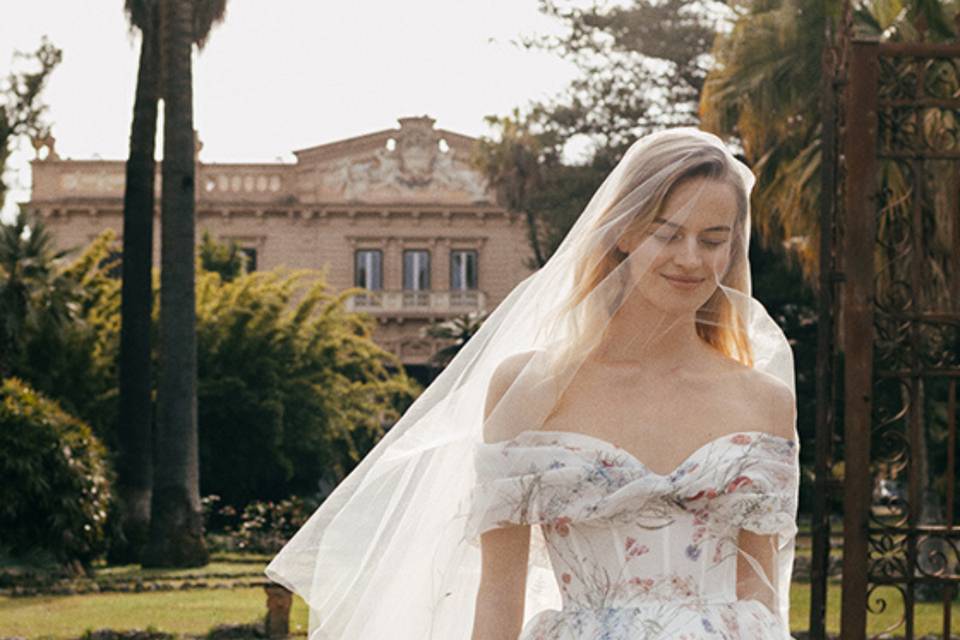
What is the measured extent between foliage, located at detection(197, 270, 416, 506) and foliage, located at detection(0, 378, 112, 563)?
10.5 meters

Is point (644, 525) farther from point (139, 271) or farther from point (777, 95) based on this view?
point (139, 271)

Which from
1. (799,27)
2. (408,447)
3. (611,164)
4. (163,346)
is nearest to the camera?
(408,447)

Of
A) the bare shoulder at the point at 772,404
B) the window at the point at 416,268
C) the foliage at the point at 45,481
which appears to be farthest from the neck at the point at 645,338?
the window at the point at 416,268

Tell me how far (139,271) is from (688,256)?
778 inches

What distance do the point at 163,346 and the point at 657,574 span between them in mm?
17795

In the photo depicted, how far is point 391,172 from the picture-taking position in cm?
5141

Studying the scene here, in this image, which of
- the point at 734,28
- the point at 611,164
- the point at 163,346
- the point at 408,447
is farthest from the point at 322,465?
the point at 408,447

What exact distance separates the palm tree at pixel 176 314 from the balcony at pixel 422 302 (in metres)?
30.2

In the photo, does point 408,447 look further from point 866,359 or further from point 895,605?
point 895,605

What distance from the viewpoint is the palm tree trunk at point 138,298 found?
72.6 feet

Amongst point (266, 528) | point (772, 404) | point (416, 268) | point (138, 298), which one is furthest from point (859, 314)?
point (416, 268)

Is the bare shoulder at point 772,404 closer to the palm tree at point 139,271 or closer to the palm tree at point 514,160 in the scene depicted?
the palm tree at point 139,271

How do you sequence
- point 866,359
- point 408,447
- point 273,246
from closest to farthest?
point 408,447 < point 866,359 < point 273,246

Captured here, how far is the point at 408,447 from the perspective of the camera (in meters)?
3.62
